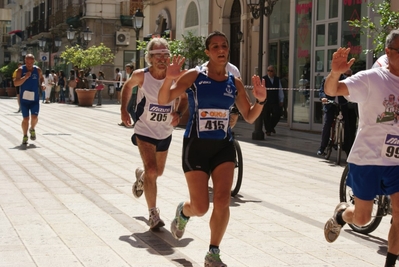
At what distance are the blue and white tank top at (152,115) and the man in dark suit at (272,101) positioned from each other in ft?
40.1

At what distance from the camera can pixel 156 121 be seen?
25.8 feet

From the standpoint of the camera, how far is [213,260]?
5781 mm

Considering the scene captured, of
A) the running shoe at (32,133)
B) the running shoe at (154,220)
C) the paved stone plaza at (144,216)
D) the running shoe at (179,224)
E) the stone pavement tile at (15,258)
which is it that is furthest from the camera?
the running shoe at (32,133)

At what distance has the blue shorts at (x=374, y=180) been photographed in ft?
18.7

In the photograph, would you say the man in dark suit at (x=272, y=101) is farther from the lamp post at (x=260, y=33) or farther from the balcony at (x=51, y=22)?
the balcony at (x=51, y=22)

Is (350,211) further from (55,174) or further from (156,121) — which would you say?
(55,174)

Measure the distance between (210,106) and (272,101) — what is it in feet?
46.9

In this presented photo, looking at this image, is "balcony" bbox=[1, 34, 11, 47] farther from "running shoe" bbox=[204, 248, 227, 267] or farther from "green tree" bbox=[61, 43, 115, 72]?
"running shoe" bbox=[204, 248, 227, 267]

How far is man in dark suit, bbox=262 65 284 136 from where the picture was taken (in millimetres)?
20047

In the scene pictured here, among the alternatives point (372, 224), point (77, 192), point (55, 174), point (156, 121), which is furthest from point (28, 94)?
point (372, 224)

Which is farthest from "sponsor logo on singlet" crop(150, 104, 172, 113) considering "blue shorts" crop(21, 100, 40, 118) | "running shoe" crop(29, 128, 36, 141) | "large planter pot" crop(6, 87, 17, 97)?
"large planter pot" crop(6, 87, 17, 97)

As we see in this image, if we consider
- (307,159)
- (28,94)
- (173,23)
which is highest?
(173,23)

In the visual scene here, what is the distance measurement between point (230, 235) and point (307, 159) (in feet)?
24.1

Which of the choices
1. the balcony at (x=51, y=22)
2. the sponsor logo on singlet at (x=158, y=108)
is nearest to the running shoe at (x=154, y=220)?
the sponsor logo on singlet at (x=158, y=108)
